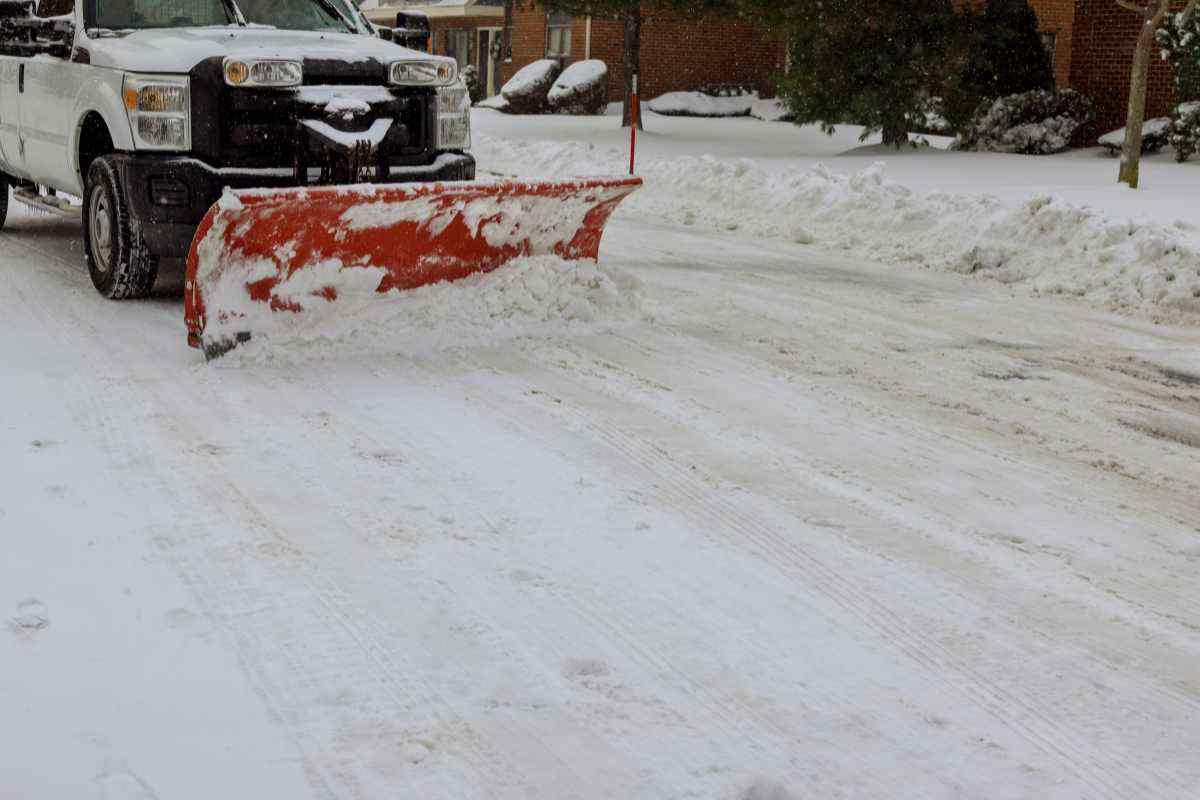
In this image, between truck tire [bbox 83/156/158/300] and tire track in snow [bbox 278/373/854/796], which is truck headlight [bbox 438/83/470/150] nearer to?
truck tire [bbox 83/156/158/300]

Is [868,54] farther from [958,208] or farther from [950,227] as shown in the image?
[950,227]

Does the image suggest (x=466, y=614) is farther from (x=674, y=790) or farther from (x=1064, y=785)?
(x=1064, y=785)

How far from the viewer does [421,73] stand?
7.16m

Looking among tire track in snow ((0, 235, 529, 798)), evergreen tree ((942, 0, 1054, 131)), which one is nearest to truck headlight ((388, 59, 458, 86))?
tire track in snow ((0, 235, 529, 798))

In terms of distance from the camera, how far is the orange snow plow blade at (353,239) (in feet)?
19.0

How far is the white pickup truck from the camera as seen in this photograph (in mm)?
6652

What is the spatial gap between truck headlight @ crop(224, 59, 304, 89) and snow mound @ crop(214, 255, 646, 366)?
1.18 meters

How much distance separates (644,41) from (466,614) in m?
30.7

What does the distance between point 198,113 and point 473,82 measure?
30.1 metres

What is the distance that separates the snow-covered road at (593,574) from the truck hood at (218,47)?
4.78 ft

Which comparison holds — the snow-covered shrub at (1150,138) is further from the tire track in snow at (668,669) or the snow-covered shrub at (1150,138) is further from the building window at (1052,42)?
the tire track in snow at (668,669)

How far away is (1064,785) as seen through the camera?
2.70 metres

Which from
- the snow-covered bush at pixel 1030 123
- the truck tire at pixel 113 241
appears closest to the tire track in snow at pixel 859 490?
the truck tire at pixel 113 241

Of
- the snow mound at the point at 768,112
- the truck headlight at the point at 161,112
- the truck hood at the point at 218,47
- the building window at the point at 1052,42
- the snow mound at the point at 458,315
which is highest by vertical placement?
the building window at the point at 1052,42
